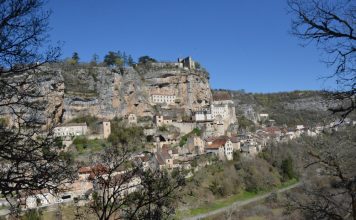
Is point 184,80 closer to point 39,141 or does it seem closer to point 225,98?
point 225,98

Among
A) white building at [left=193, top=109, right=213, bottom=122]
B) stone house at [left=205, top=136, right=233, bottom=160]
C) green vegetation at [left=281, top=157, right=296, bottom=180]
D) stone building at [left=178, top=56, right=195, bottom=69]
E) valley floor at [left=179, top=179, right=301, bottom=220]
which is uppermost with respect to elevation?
stone building at [left=178, top=56, right=195, bottom=69]

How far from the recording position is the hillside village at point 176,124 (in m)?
42.6

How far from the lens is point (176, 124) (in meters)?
50.8

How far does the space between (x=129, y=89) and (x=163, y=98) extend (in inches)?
271

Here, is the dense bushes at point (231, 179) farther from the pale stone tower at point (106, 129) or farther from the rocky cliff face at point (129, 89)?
the rocky cliff face at point (129, 89)

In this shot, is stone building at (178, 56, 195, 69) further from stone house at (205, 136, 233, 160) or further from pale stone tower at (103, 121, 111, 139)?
pale stone tower at (103, 121, 111, 139)

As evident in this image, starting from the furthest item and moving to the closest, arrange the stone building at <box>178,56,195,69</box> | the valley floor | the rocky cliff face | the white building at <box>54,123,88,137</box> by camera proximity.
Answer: the stone building at <box>178,56,195,69</box> < the rocky cliff face < the white building at <box>54,123,88,137</box> < the valley floor

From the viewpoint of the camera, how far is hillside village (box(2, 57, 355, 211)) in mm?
42594

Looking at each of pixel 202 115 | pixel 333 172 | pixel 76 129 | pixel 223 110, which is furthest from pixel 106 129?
pixel 333 172

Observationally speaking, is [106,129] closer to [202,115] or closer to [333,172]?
[202,115]

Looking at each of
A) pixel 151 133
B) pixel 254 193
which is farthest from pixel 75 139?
pixel 254 193

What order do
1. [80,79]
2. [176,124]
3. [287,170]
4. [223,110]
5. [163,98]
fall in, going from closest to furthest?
1. [287,170]
2. [176,124]
3. [80,79]
4. [163,98]
5. [223,110]

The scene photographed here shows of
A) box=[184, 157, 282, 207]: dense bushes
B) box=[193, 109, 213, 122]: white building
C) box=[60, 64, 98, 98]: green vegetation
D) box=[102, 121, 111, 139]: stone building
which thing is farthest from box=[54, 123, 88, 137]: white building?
box=[193, 109, 213, 122]: white building

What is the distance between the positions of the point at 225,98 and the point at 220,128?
535 inches
